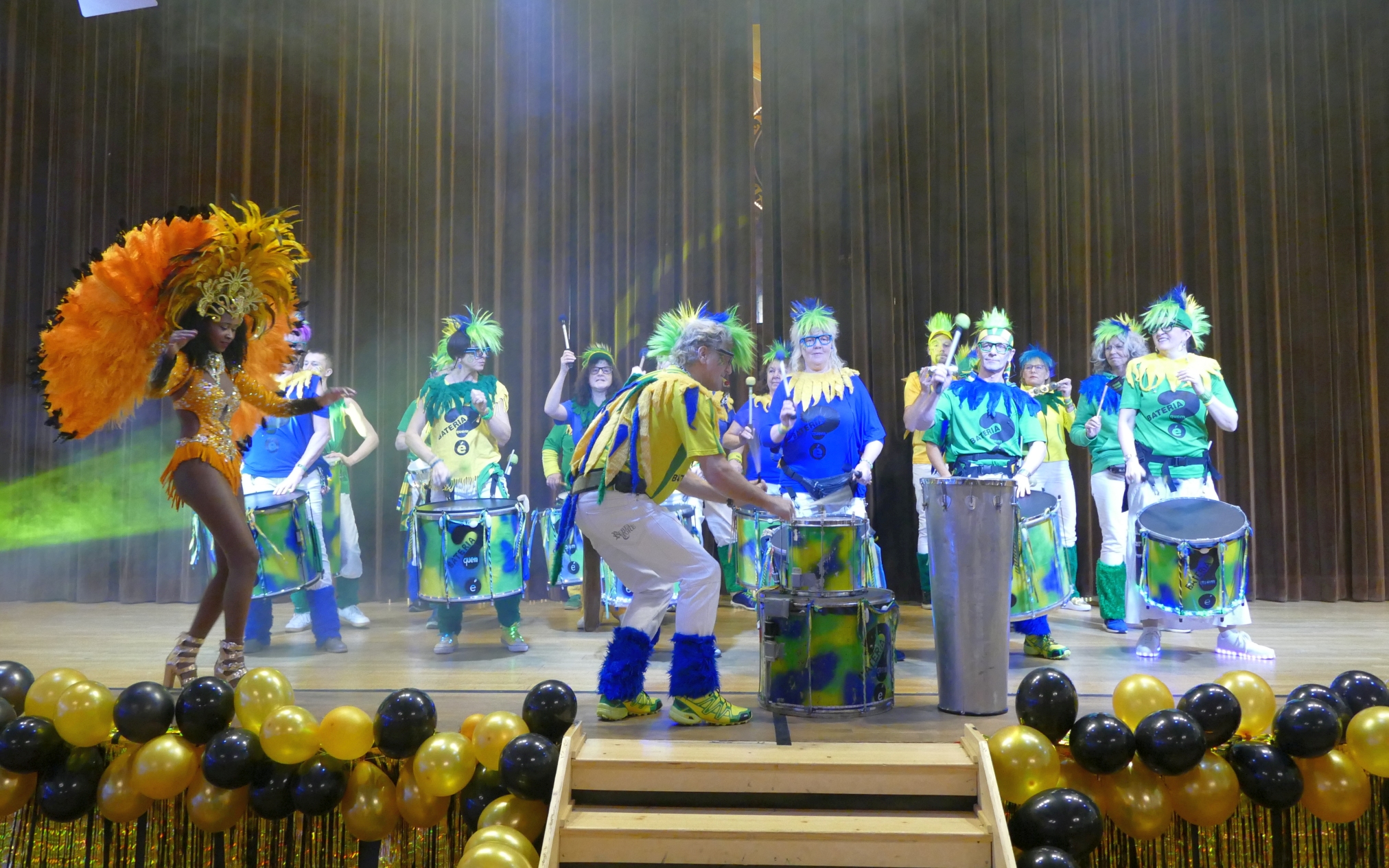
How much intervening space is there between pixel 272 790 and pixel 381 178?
17.8 ft

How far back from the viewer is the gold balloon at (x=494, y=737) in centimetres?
268

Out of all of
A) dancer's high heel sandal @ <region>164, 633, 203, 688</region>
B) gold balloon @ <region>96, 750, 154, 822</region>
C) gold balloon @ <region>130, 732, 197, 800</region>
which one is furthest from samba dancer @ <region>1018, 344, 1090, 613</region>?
gold balloon @ <region>96, 750, 154, 822</region>

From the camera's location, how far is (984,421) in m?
4.72

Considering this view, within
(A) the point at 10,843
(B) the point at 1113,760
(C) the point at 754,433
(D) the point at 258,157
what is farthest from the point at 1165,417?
(D) the point at 258,157

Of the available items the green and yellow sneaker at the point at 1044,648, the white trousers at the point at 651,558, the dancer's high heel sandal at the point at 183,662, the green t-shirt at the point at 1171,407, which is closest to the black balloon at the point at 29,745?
the dancer's high heel sandal at the point at 183,662

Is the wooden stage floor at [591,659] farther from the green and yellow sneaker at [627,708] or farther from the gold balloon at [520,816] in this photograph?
the gold balloon at [520,816]

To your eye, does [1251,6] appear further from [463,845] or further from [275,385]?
[463,845]

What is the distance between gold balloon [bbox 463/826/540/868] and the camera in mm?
2322

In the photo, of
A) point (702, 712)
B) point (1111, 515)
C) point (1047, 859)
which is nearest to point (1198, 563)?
point (1111, 515)

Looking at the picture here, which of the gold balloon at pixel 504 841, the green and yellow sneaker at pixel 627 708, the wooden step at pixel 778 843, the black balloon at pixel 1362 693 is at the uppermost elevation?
the black balloon at pixel 1362 693

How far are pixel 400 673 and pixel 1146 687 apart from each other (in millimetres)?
2980

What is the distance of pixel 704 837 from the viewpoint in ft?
8.16

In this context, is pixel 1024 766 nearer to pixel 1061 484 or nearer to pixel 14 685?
pixel 14 685

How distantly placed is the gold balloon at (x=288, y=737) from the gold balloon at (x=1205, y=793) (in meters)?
2.39
